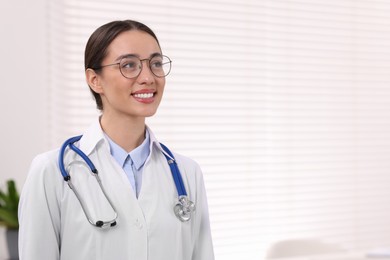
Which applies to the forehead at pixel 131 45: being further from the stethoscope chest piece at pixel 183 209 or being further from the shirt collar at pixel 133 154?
the stethoscope chest piece at pixel 183 209

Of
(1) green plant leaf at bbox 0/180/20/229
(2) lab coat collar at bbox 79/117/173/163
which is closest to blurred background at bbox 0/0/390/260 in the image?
Result: (1) green plant leaf at bbox 0/180/20/229

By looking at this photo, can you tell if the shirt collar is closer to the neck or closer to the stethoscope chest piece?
the neck

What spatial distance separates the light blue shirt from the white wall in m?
1.27

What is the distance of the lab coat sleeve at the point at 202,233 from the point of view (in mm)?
1578

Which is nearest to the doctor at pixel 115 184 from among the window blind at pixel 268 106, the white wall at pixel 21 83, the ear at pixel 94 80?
the ear at pixel 94 80

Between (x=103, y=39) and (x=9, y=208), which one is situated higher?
(x=103, y=39)

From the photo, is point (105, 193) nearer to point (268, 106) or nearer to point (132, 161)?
point (132, 161)

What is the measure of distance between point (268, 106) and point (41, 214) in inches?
85.4

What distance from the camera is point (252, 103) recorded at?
3320 millimetres

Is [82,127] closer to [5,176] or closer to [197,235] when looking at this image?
[5,176]

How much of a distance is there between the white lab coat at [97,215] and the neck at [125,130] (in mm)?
25

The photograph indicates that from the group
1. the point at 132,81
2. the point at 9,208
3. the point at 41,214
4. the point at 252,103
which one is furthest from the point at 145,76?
the point at 252,103

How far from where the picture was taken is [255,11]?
3.31 metres

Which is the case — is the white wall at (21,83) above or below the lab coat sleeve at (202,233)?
above
